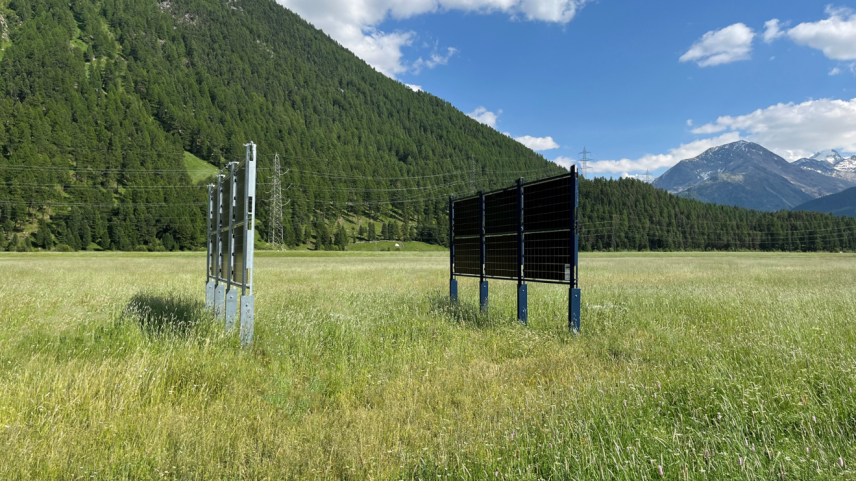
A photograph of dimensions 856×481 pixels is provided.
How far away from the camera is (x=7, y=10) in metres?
199

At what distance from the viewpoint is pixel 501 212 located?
10391 mm

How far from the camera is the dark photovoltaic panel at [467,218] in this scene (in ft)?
37.3

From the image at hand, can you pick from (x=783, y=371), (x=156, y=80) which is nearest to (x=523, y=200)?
(x=783, y=371)

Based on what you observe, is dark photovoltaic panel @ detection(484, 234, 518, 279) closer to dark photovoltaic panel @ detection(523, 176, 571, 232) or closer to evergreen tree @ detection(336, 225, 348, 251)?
dark photovoltaic panel @ detection(523, 176, 571, 232)

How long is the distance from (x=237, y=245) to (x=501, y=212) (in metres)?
5.80

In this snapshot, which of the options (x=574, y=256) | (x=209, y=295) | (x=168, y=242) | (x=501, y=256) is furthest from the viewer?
(x=168, y=242)

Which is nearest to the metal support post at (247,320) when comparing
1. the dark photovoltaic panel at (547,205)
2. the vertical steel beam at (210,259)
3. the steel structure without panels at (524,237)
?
the vertical steel beam at (210,259)

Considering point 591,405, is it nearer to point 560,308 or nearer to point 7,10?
point 560,308

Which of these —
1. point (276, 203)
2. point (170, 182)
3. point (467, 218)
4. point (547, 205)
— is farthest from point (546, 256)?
point (170, 182)

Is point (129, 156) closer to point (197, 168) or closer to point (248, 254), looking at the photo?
point (197, 168)

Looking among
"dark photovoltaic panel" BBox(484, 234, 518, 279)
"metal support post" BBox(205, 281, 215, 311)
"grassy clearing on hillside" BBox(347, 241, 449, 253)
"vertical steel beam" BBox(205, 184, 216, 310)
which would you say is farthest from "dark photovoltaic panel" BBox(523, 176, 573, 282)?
"grassy clearing on hillside" BBox(347, 241, 449, 253)

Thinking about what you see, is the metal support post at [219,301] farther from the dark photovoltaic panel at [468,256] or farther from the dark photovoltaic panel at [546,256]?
the dark photovoltaic panel at [546,256]

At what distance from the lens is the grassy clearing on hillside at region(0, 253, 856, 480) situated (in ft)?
10.7

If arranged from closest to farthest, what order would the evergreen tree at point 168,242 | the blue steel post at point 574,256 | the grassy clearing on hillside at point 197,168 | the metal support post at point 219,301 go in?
1. the blue steel post at point 574,256
2. the metal support post at point 219,301
3. the evergreen tree at point 168,242
4. the grassy clearing on hillside at point 197,168
